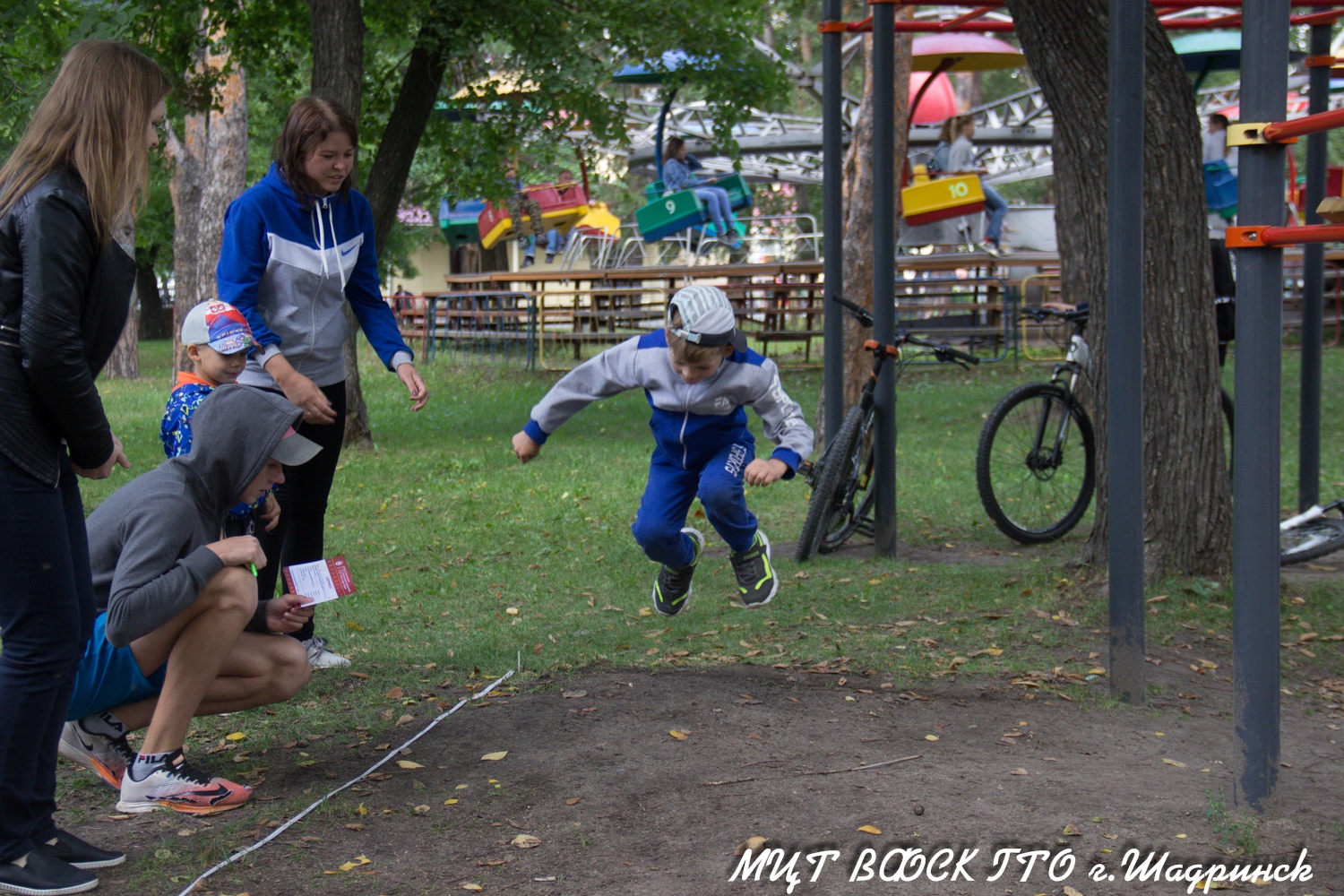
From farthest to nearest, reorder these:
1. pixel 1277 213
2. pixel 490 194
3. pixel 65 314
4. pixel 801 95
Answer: pixel 801 95 → pixel 490 194 → pixel 1277 213 → pixel 65 314

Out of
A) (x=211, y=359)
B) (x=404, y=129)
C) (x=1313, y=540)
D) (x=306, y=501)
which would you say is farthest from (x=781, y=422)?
(x=404, y=129)

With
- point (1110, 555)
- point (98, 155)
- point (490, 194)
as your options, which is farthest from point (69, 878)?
point (490, 194)

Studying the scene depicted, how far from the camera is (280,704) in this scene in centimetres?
465

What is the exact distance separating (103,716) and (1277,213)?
3.49 m

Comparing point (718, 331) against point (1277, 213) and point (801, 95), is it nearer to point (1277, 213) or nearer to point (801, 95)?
point (1277, 213)

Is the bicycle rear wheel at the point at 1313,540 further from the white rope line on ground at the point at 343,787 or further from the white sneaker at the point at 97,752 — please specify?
the white sneaker at the point at 97,752

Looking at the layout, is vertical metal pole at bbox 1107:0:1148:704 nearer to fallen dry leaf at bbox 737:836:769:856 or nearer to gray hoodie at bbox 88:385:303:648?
fallen dry leaf at bbox 737:836:769:856

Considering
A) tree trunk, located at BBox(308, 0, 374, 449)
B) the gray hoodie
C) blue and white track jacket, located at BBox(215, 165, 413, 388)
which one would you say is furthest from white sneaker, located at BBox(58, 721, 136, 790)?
tree trunk, located at BBox(308, 0, 374, 449)

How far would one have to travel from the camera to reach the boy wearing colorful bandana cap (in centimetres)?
404

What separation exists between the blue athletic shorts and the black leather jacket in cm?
75

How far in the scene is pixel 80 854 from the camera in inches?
124

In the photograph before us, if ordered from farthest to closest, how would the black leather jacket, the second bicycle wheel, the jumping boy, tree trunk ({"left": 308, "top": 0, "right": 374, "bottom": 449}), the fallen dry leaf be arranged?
tree trunk ({"left": 308, "top": 0, "right": 374, "bottom": 449}) → the second bicycle wheel → the jumping boy → the fallen dry leaf → the black leather jacket

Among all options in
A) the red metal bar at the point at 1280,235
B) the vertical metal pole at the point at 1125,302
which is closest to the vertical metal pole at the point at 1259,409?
the red metal bar at the point at 1280,235

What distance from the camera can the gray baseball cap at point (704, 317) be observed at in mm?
4609
